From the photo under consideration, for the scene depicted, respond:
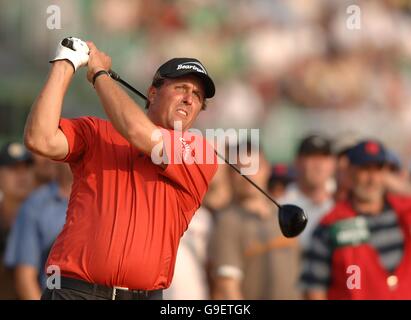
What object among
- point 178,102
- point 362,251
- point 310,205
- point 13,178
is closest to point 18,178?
point 13,178

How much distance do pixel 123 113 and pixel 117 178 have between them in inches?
11.9

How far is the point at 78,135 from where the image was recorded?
386cm

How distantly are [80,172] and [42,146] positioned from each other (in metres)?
0.29

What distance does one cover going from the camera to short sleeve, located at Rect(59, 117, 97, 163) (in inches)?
150

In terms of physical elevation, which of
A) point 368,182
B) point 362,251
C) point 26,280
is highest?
point 368,182

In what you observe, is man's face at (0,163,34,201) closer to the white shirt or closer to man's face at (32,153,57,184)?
man's face at (32,153,57,184)

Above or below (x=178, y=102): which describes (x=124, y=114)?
below

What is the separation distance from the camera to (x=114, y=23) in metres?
13.4

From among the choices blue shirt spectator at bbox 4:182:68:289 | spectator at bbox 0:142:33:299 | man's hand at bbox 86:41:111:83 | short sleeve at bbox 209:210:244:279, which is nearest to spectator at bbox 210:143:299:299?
short sleeve at bbox 209:210:244:279

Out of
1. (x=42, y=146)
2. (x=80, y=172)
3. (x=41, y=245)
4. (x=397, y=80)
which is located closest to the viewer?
(x=42, y=146)

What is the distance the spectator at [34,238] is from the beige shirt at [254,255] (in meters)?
1.15

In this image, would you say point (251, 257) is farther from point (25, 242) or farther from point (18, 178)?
point (18, 178)
